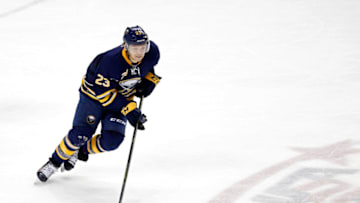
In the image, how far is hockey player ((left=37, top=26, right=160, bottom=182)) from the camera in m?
3.91

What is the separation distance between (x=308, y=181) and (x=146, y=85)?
1430 mm

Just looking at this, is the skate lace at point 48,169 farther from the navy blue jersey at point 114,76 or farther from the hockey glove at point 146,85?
the hockey glove at point 146,85

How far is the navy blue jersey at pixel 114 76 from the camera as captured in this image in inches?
154

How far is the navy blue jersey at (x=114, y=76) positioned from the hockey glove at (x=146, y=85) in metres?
0.08

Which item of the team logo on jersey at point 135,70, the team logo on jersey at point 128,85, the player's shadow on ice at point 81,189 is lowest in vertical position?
the player's shadow on ice at point 81,189

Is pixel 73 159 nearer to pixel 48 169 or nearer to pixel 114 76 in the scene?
pixel 48 169

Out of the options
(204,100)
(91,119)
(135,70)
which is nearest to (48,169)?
(91,119)

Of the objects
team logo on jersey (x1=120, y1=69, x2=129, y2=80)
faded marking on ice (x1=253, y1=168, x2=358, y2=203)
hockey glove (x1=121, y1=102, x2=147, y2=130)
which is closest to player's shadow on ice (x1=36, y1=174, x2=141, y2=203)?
hockey glove (x1=121, y1=102, x2=147, y2=130)

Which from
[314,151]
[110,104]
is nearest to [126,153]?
[110,104]

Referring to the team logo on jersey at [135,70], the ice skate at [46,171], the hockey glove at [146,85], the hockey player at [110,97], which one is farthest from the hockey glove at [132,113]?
the ice skate at [46,171]

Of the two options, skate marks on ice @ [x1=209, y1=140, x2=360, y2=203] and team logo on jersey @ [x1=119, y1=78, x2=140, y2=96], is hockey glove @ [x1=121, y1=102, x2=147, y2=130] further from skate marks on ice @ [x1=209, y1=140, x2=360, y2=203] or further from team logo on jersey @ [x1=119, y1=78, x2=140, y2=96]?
skate marks on ice @ [x1=209, y1=140, x2=360, y2=203]

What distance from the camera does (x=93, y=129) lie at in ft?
13.8

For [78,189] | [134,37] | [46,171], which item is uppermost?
[134,37]

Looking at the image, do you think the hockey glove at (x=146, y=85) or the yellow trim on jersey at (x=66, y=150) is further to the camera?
the hockey glove at (x=146, y=85)
